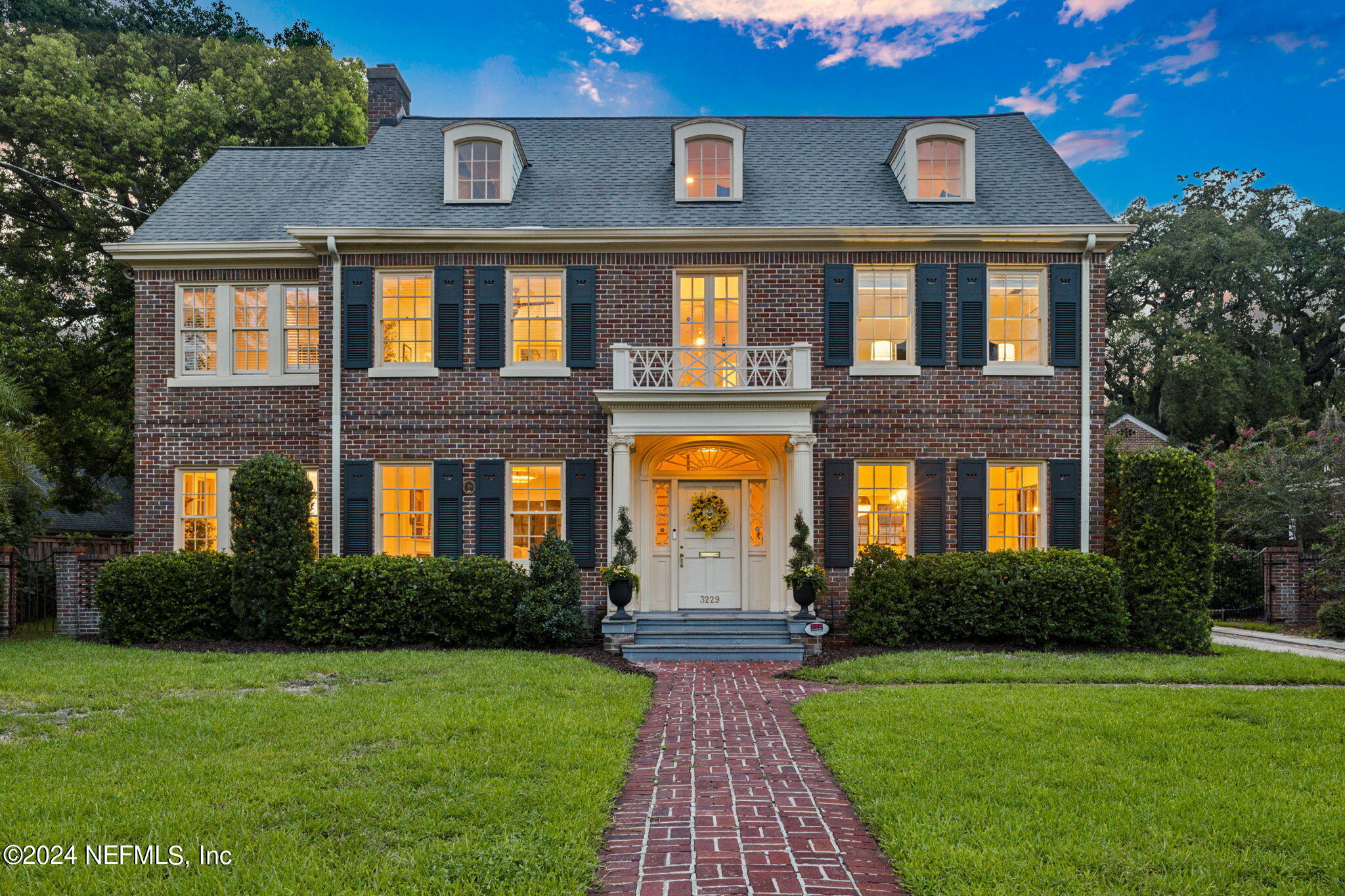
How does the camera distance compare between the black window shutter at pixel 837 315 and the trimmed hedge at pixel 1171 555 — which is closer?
the trimmed hedge at pixel 1171 555

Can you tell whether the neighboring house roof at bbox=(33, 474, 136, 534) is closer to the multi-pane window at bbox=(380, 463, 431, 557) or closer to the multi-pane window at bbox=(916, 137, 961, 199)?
the multi-pane window at bbox=(380, 463, 431, 557)

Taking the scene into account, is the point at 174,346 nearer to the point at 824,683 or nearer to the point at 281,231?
the point at 281,231

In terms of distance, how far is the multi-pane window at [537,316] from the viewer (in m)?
12.9

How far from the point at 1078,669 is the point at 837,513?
4.30m

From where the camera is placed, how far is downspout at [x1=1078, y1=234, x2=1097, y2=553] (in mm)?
12430

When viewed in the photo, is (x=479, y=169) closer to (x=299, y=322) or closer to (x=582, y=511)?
(x=299, y=322)

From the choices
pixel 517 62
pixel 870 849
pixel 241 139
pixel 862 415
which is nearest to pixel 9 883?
pixel 870 849

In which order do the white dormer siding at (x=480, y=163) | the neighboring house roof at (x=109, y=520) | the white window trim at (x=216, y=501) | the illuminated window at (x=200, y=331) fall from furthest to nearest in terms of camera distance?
the neighboring house roof at (x=109, y=520)
the white dormer siding at (x=480, y=163)
the illuminated window at (x=200, y=331)
the white window trim at (x=216, y=501)

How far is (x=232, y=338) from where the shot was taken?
43.3ft

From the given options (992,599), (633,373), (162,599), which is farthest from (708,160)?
(162,599)

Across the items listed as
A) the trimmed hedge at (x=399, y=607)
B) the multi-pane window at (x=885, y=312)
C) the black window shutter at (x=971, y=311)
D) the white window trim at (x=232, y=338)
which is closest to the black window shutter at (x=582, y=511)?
the trimmed hedge at (x=399, y=607)

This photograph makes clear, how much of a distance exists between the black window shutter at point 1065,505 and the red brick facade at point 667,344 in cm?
22

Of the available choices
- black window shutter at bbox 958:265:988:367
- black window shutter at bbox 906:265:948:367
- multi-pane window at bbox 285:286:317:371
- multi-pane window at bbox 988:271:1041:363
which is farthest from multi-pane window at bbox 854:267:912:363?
multi-pane window at bbox 285:286:317:371

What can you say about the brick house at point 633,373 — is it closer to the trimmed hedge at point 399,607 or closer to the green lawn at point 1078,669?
the trimmed hedge at point 399,607
